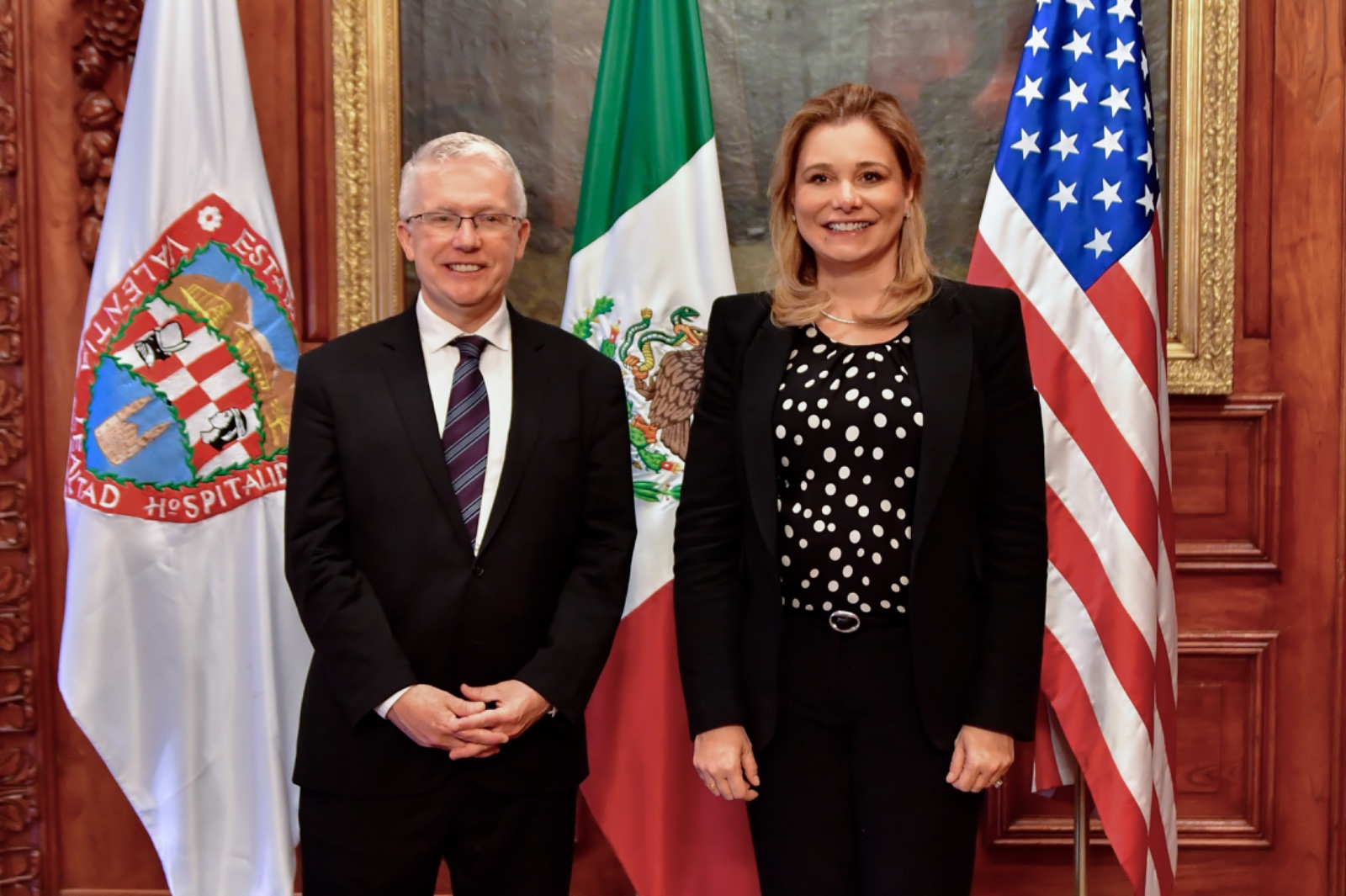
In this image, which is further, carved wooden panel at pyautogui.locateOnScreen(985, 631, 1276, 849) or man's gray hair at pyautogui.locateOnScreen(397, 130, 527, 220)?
carved wooden panel at pyautogui.locateOnScreen(985, 631, 1276, 849)

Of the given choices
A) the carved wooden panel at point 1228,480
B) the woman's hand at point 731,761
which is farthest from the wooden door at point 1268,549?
the woman's hand at point 731,761

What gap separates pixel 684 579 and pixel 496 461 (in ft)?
1.21

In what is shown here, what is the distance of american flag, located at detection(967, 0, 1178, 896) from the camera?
93.6 inches

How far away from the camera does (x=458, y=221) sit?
175 centimetres

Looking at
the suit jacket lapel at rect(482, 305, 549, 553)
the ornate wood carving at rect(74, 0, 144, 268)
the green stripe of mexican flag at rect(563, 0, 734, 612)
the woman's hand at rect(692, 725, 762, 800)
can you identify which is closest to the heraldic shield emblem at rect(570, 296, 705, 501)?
the green stripe of mexican flag at rect(563, 0, 734, 612)

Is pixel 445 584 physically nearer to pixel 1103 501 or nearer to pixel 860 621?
pixel 860 621

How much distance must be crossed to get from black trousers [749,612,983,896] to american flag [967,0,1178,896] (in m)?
0.83

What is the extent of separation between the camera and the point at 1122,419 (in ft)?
7.81

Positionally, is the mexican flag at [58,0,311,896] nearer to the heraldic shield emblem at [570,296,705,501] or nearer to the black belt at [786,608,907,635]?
the heraldic shield emblem at [570,296,705,501]

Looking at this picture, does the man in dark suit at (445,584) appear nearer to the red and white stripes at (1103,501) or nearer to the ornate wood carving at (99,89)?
the red and white stripes at (1103,501)

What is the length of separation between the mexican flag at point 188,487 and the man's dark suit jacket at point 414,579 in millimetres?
833

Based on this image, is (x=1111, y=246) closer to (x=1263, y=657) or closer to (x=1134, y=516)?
(x=1134, y=516)

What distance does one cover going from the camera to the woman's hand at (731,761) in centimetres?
171

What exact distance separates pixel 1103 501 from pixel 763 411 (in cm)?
107
